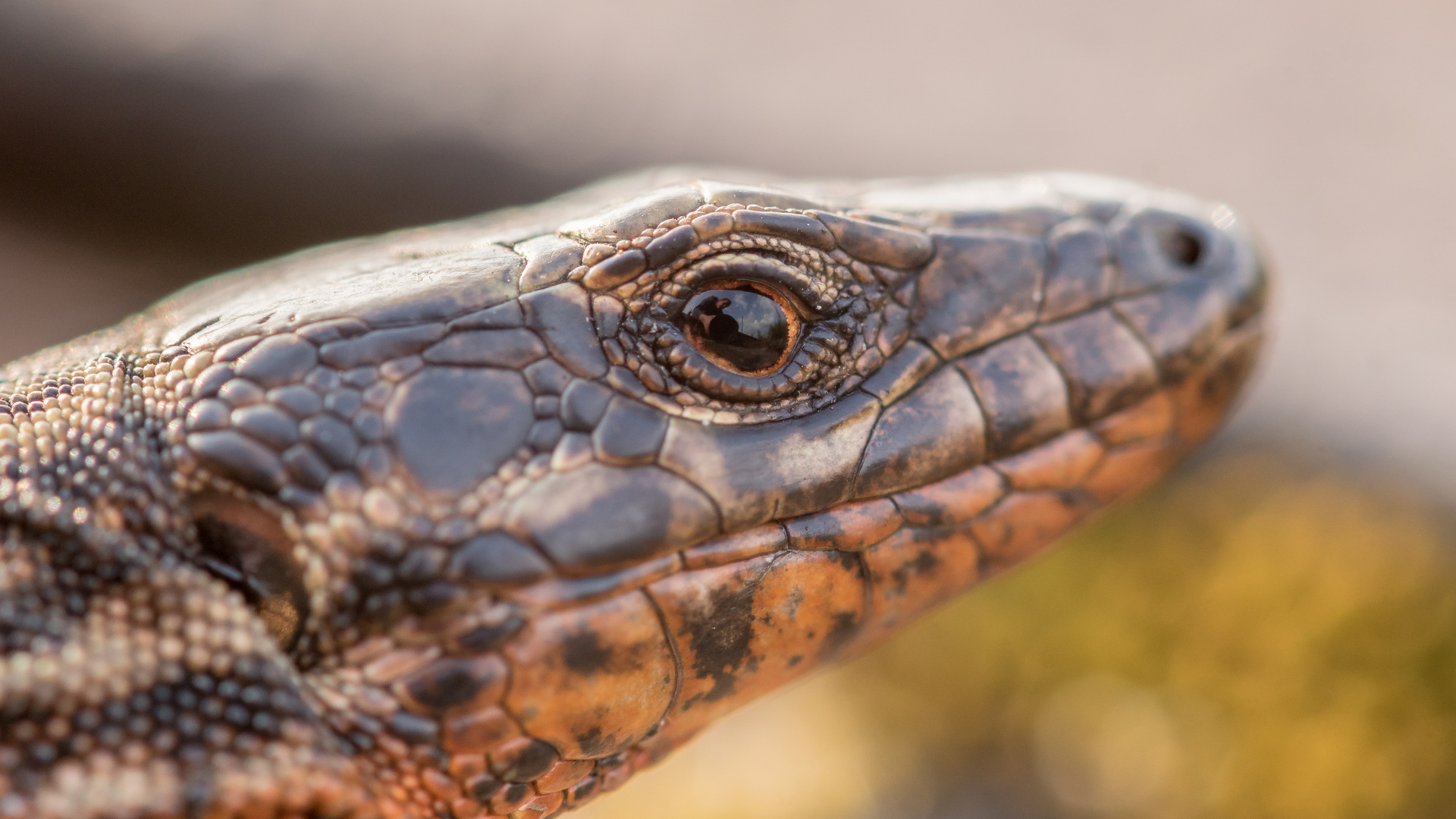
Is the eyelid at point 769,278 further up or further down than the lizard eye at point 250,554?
further up

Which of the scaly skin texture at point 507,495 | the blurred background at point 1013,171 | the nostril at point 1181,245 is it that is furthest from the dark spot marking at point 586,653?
the blurred background at point 1013,171

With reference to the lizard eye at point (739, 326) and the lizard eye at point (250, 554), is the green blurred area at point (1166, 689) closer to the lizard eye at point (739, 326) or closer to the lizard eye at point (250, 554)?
the lizard eye at point (739, 326)

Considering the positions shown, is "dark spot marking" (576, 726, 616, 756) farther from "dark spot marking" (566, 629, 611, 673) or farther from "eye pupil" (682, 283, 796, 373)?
"eye pupil" (682, 283, 796, 373)

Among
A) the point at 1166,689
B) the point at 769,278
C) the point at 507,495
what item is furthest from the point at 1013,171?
the point at 507,495

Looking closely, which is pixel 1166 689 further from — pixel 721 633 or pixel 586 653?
pixel 586 653

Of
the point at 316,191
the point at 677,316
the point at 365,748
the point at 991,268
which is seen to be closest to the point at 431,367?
the point at 677,316

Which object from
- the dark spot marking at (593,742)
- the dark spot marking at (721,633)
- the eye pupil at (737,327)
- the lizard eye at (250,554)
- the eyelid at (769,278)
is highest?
the eyelid at (769,278)
